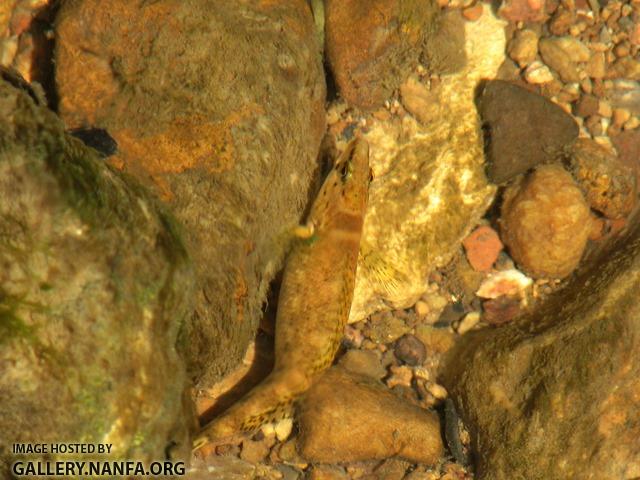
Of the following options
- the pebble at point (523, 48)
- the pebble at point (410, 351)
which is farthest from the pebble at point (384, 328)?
the pebble at point (523, 48)

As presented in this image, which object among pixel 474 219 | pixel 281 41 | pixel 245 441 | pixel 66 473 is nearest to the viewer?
pixel 66 473

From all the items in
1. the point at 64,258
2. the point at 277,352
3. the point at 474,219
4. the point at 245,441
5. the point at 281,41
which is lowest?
the point at 245,441

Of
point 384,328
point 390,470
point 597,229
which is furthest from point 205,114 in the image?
point 597,229

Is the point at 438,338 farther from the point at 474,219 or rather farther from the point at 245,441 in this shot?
the point at 245,441

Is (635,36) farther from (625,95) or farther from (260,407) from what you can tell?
(260,407)

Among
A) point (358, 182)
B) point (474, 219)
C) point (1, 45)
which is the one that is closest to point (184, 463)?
point (358, 182)
